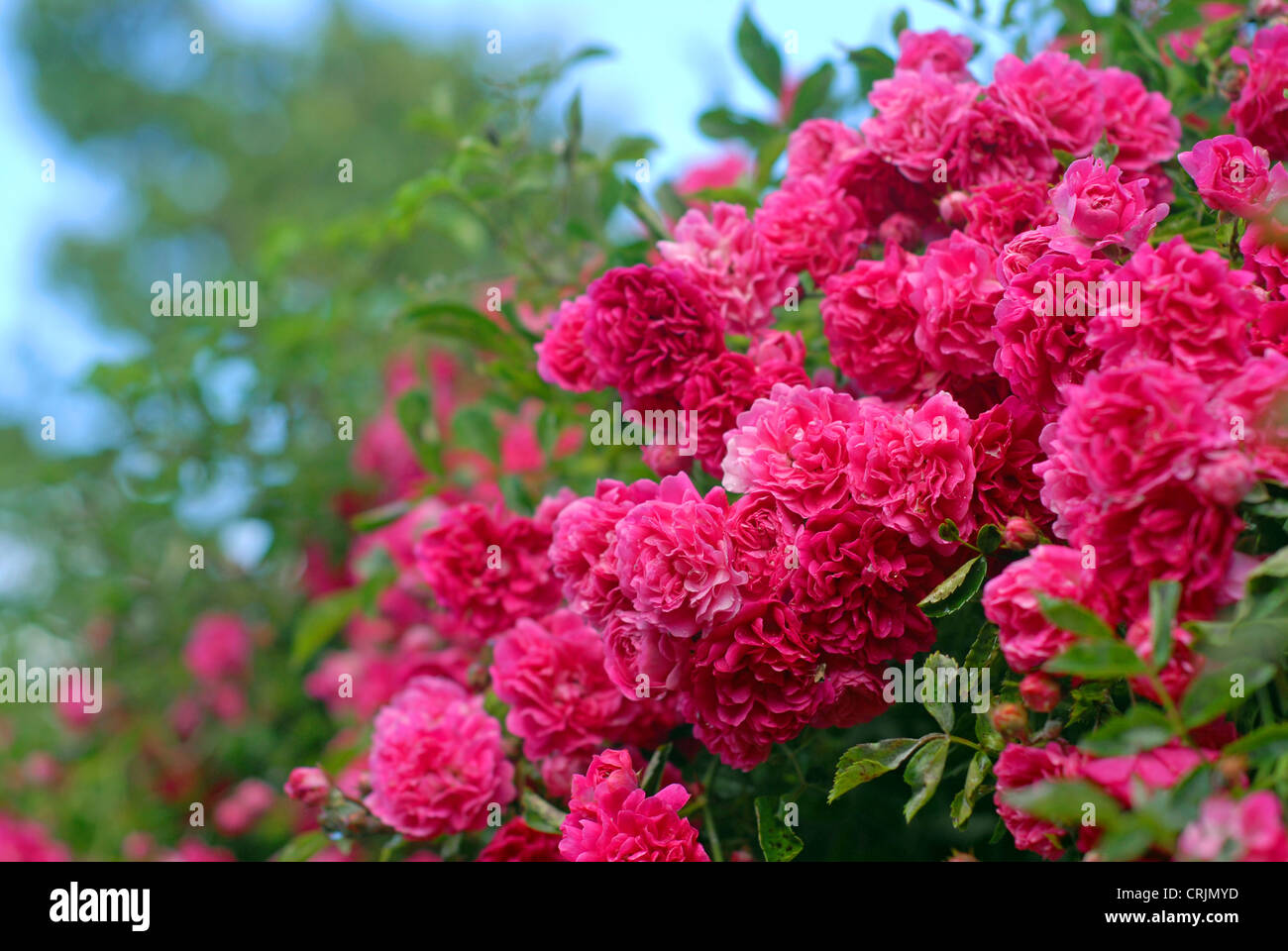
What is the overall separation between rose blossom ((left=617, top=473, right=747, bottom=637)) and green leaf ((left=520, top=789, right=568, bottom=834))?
0.24m

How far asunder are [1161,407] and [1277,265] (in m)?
0.19

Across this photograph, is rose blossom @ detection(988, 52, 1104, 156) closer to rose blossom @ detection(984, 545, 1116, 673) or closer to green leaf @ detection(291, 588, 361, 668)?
rose blossom @ detection(984, 545, 1116, 673)

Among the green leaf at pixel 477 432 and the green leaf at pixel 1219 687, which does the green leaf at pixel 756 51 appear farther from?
the green leaf at pixel 1219 687

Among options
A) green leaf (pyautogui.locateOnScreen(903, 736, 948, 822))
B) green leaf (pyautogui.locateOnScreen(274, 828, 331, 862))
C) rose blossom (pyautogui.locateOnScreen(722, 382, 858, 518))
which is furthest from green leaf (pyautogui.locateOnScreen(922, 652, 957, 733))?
green leaf (pyautogui.locateOnScreen(274, 828, 331, 862))

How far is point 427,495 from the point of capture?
123cm

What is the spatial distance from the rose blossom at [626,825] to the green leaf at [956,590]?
0.71 ft

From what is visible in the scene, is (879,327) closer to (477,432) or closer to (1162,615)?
(1162,615)

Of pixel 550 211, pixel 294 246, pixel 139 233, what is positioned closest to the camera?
pixel 550 211

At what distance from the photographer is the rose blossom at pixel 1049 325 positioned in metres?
0.63

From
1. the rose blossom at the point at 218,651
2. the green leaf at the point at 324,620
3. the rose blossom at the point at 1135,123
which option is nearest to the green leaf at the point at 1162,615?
the rose blossom at the point at 1135,123

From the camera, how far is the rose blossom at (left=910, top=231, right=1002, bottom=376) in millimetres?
716

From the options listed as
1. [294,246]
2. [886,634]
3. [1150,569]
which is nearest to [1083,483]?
[1150,569]
